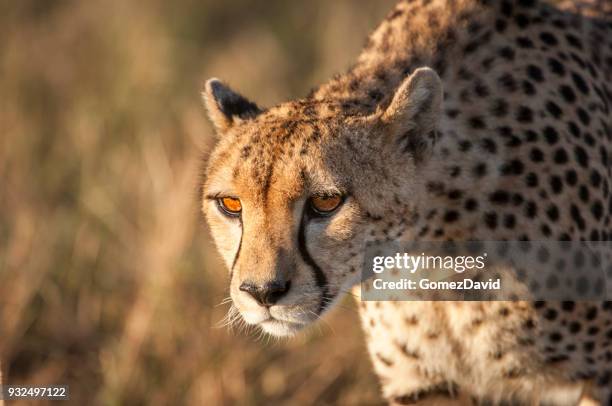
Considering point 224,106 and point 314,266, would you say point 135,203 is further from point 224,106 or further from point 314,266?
point 314,266

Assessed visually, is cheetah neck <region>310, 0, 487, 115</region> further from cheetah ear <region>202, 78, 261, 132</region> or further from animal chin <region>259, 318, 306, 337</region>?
animal chin <region>259, 318, 306, 337</region>

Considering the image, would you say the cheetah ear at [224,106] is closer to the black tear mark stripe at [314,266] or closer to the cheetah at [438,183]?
the cheetah at [438,183]

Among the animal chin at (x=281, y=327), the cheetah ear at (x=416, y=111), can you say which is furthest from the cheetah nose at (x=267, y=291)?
the cheetah ear at (x=416, y=111)

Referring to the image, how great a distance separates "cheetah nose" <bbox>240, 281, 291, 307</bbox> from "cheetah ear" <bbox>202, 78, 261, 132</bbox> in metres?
0.61

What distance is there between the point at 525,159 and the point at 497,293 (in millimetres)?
397

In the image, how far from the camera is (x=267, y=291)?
2326 millimetres

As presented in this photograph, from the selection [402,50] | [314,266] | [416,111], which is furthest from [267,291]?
[402,50]

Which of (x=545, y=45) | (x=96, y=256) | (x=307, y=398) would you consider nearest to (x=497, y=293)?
(x=545, y=45)

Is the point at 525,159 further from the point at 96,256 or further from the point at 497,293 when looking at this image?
the point at 96,256

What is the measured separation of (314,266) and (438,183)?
1.54 ft

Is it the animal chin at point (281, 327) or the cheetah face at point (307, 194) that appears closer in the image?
the cheetah face at point (307, 194)

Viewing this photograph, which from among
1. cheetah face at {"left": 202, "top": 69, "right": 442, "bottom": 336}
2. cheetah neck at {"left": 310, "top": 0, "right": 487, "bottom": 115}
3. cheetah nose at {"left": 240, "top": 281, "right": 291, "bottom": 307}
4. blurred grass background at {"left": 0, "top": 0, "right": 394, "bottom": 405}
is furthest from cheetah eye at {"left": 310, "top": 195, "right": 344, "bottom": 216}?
blurred grass background at {"left": 0, "top": 0, "right": 394, "bottom": 405}

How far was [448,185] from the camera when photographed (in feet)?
8.86

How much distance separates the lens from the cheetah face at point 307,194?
2371 mm
